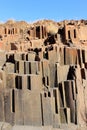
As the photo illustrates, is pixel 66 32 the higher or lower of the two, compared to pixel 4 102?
higher

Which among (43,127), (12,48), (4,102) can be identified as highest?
(12,48)

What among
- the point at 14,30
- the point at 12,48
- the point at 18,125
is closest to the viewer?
the point at 18,125

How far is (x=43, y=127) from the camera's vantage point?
79.1 ft

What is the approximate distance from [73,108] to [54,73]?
121 inches

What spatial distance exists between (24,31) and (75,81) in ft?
73.4

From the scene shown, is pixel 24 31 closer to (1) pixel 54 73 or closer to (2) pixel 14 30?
(2) pixel 14 30

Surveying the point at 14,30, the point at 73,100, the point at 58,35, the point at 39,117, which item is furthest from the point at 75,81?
the point at 14,30

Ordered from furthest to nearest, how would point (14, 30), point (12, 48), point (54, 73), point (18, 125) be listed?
point (14, 30) → point (12, 48) → point (54, 73) → point (18, 125)

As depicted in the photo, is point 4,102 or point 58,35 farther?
point 58,35

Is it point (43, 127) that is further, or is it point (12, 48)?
point (12, 48)

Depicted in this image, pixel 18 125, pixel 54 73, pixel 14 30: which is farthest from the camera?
pixel 14 30

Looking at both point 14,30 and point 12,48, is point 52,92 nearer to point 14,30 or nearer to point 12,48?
point 12,48

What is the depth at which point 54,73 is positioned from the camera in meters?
27.8

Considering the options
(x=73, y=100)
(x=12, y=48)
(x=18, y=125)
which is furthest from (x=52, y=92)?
(x=12, y=48)
